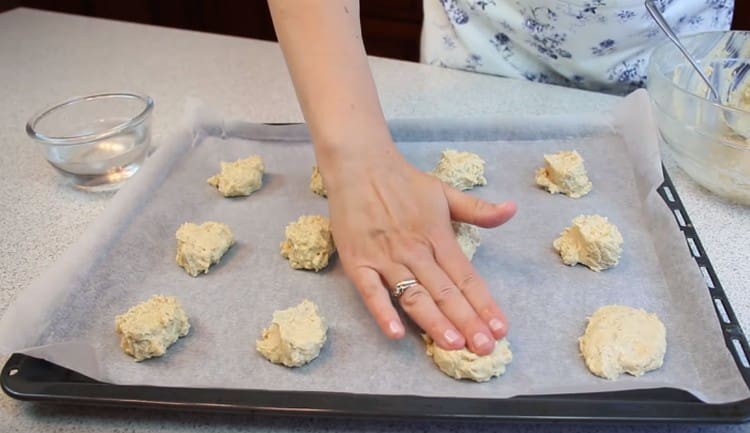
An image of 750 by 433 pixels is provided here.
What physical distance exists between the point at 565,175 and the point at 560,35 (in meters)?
0.35

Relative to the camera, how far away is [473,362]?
0.69m

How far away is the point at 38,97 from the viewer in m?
1.37

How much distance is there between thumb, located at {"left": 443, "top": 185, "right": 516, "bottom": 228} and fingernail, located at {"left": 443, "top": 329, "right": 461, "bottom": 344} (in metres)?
0.15

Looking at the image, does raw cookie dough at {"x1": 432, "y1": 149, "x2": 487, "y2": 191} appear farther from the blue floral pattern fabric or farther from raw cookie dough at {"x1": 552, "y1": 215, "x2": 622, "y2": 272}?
the blue floral pattern fabric

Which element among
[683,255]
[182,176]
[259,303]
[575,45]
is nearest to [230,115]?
[182,176]

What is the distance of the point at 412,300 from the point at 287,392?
0.17 meters

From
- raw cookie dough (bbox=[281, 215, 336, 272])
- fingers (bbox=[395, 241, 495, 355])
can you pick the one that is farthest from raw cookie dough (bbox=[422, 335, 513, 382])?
raw cookie dough (bbox=[281, 215, 336, 272])

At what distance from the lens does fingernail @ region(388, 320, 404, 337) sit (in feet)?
2.27

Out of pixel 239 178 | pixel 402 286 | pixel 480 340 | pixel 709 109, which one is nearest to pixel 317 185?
pixel 239 178

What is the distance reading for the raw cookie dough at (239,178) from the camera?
102cm

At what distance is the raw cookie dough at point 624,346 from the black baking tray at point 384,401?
4 cm

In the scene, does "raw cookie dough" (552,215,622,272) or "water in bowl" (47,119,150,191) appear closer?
"raw cookie dough" (552,215,622,272)

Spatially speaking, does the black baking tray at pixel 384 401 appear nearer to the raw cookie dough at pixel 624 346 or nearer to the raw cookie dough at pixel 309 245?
the raw cookie dough at pixel 624 346

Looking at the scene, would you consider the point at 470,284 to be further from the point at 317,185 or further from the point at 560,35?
the point at 560,35
